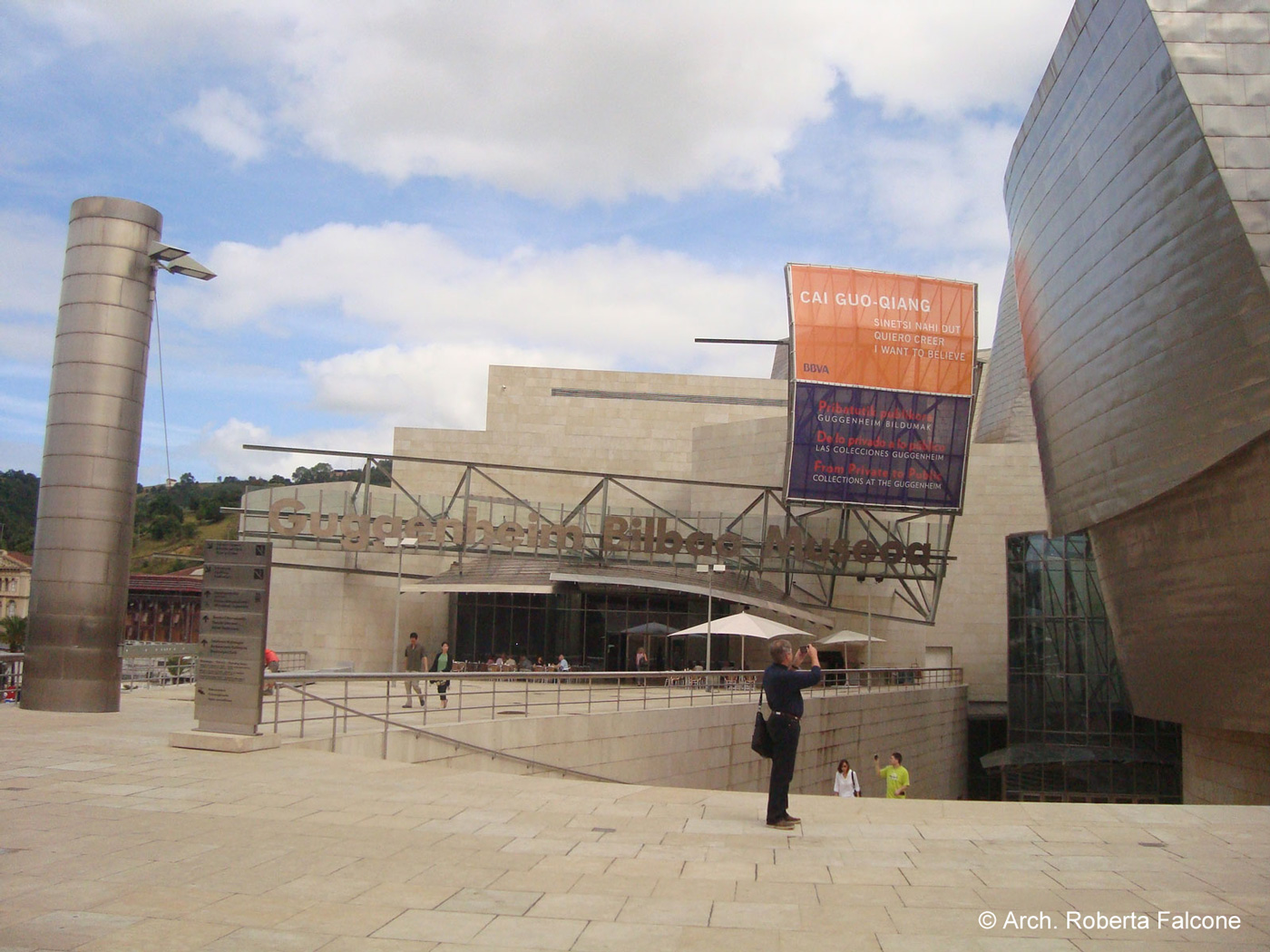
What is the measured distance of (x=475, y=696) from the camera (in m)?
21.7

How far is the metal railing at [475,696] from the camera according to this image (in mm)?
14469

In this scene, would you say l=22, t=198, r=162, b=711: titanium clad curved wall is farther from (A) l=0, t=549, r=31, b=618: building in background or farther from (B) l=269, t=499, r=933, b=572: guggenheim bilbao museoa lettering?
(A) l=0, t=549, r=31, b=618: building in background

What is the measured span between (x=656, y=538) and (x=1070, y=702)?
13.7m

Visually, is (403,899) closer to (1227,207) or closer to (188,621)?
(1227,207)

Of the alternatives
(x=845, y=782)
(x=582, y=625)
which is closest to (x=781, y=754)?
(x=845, y=782)

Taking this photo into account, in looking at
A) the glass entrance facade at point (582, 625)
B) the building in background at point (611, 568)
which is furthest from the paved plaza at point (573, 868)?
the glass entrance facade at point (582, 625)

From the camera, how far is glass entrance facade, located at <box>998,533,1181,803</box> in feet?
101

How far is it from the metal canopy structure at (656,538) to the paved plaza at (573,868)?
885 inches

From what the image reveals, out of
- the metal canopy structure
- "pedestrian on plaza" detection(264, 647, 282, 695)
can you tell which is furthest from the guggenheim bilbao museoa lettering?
"pedestrian on plaza" detection(264, 647, 282, 695)

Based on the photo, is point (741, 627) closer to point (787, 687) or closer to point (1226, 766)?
point (1226, 766)

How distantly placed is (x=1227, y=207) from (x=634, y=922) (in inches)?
545

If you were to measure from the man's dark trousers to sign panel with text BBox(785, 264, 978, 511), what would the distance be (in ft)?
81.2

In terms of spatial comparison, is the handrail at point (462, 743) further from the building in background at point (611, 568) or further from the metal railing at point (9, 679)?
the building in background at point (611, 568)

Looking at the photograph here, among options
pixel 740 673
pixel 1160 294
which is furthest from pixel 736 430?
pixel 1160 294
